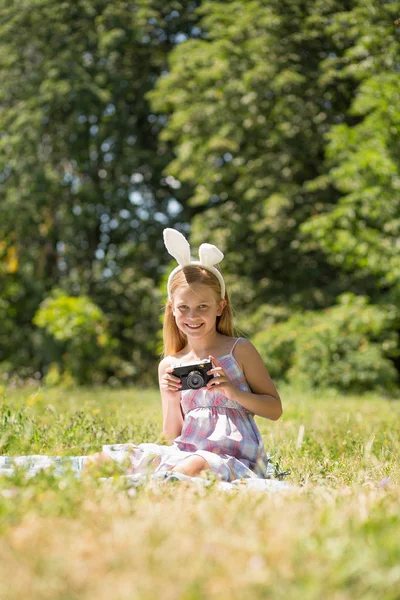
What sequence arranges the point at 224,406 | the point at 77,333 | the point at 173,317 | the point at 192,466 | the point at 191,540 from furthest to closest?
the point at 77,333
the point at 173,317
the point at 224,406
the point at 192,466
the point at 191,540

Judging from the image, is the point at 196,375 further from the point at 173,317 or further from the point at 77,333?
the point at 77,333

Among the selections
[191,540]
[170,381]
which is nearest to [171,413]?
[170,381]

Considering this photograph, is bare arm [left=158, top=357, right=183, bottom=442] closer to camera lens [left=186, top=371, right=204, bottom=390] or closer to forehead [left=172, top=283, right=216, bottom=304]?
camera lens [left=186, top=371, right=204, bottom=390]

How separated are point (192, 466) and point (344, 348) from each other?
952 cm

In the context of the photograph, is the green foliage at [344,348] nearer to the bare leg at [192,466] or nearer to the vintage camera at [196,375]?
the vintage camera at [196,375]

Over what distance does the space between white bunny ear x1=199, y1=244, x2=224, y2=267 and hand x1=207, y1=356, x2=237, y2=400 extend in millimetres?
583

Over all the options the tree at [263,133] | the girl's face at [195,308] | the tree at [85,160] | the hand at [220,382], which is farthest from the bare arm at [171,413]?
the tree at [85,160]

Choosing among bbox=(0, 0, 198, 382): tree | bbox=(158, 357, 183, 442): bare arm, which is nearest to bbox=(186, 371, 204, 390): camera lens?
bbox=(158, 357, 183, 442): bare arm

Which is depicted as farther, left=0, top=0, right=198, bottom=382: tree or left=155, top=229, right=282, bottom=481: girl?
left=0, top=0, right=198, bottom=382: tree

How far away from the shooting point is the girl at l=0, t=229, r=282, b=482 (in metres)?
3.57

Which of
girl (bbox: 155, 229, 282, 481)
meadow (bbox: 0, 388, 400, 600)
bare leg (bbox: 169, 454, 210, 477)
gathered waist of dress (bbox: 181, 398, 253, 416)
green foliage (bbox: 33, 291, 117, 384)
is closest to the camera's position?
meadow (bbox: 0, 388, 400, 600)

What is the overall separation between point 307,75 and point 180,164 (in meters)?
3.22

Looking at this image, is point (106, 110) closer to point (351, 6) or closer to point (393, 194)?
point (351, 6)

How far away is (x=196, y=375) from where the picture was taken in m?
3.62
